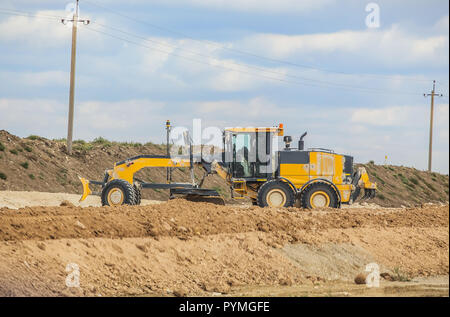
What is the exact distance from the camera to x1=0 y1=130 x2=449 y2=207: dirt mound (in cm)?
3484

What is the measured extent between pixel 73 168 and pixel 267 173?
62.6 feet

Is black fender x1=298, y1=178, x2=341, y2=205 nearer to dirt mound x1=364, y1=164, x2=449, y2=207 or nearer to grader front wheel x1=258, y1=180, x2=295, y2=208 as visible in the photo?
grader front wheel x1=258, y1=180, x2=295, y2=208

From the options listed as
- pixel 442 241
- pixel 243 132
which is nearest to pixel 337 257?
pixel 442 241

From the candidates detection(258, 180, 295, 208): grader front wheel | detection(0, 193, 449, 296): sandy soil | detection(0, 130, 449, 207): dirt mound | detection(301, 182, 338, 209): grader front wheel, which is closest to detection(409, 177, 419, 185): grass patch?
detection(0, 130, 449, 207): dirt mound

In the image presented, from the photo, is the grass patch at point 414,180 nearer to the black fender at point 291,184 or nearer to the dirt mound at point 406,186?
the dirt mound at point 406,186

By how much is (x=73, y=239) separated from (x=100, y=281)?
1821mm

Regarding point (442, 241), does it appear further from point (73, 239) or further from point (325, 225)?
point (73, 239)

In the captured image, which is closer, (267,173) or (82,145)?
(267,173)

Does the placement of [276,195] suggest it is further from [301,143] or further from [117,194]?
[117,194]

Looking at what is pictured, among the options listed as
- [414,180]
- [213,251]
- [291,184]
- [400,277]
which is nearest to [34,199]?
[291,184]

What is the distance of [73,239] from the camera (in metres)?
14.6

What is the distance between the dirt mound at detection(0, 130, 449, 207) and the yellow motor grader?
4.96m

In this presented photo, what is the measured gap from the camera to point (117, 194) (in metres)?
22.7
